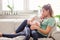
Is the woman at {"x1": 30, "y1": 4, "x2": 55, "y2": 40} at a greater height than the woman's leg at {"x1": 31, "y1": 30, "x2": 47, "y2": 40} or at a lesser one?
greater

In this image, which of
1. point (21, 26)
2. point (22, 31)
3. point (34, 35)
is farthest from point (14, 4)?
point (34, 35)

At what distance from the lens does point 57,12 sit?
15.8 feet

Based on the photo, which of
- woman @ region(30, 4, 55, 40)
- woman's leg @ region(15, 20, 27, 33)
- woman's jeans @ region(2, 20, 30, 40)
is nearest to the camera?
woman @ region(30, 4, 55, 40)

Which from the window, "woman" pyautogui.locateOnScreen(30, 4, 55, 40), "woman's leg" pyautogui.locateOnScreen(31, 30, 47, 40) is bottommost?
"woman's leg" pyautogui.locateOnScreen(31, 30, 47, 40)

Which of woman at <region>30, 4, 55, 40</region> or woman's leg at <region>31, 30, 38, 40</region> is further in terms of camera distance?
woman at <region>30, 4, 55, 40</region>

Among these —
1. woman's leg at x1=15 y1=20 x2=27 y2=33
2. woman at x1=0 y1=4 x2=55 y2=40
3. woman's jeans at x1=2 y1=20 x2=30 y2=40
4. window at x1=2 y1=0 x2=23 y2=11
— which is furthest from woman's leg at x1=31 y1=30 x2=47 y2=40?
window at x1=2 y1=0 x2=23 y2=11

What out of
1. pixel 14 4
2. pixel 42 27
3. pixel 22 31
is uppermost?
pixel 14 4

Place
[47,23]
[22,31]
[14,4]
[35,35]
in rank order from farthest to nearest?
[14,4] → [22,31] → [47,23] → [35,35]

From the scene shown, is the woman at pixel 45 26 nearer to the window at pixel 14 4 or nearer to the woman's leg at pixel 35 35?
the woman's leg at pixel 35 35

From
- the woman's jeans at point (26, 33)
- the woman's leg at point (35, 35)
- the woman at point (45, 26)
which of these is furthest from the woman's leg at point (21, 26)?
the woman's leg at point (35, 35)

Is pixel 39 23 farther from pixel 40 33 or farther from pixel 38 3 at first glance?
pixel 38 3

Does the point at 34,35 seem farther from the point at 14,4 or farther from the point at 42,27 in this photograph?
the point at 14,4

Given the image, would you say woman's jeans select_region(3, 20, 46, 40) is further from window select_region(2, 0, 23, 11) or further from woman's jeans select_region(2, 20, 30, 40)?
window select_region(2, 0, 23, 11)

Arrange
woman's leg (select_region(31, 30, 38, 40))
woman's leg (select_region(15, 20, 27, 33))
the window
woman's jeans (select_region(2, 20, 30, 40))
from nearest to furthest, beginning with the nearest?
woman's leg (select_region(31, 30, 38, 40)), woman's jeans (select_region(2, 20, 30, 40)), woman's leg (select_region(15, 20, 27, 33)), the window
